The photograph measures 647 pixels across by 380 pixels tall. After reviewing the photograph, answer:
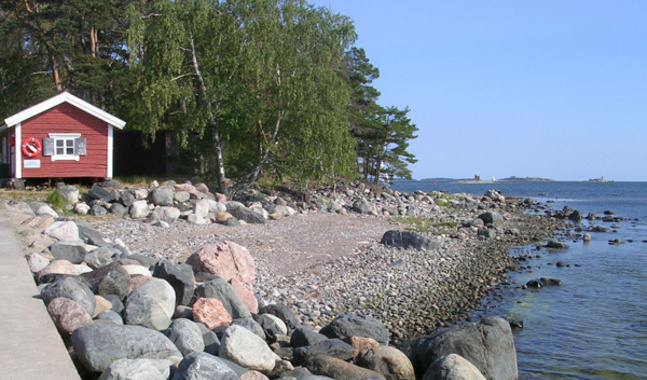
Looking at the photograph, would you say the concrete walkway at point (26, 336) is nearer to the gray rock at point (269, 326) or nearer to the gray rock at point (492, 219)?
the gray rock at point (269, 326)

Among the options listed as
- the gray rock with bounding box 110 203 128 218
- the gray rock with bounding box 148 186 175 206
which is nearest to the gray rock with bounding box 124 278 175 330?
the gray rock with bounding box 110 203 128 218

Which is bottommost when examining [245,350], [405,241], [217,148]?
[245,350]

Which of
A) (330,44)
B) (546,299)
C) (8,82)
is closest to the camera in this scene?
(546,299)

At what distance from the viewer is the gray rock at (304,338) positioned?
8.09m

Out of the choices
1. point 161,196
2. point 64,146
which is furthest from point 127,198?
point 64,146

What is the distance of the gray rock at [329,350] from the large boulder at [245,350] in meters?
0.70

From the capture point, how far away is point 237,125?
23.8m

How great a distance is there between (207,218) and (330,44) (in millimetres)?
10654

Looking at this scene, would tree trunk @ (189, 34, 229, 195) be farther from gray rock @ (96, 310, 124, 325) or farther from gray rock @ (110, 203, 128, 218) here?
gray rock @ (96, 310, 124, 325)

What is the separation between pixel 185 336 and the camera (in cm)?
679

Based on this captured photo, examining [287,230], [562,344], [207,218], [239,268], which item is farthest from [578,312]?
[207,218]

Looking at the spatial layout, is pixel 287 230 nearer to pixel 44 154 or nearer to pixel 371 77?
pixel 44 154

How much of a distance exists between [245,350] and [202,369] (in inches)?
57.3

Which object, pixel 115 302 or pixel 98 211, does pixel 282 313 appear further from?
pixel 98 211
